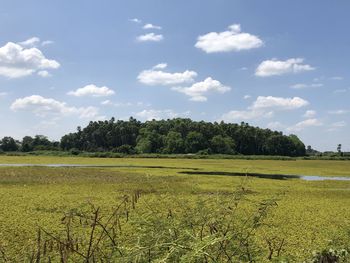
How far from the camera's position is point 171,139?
315 ft

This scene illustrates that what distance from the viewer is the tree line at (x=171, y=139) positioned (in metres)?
95.8

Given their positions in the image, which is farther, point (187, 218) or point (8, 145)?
point (8, 145)

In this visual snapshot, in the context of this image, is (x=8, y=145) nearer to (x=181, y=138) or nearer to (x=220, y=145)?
(x=181, y=138)

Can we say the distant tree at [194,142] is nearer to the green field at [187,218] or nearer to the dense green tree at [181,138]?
the dense green tree at [181,138]

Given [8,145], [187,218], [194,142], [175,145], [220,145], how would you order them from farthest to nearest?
[8,145] → [220,145] → [175,145] → [194,142] → [187,218]

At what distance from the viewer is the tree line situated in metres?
95.8

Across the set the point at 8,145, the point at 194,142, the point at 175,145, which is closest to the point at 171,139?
the point at 175,145

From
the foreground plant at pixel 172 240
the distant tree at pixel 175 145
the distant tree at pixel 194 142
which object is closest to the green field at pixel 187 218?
the foreground plant at pixel 172 240

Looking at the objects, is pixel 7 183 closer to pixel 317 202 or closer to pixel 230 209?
pixel 317 202

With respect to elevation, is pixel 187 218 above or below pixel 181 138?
below

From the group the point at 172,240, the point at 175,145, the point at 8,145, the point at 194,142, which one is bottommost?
the point at 172,240

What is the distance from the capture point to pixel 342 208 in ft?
51.3

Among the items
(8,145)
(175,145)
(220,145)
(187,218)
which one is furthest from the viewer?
(8,145)

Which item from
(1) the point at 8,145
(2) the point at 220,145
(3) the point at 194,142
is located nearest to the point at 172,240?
(3) the point at 194,142
